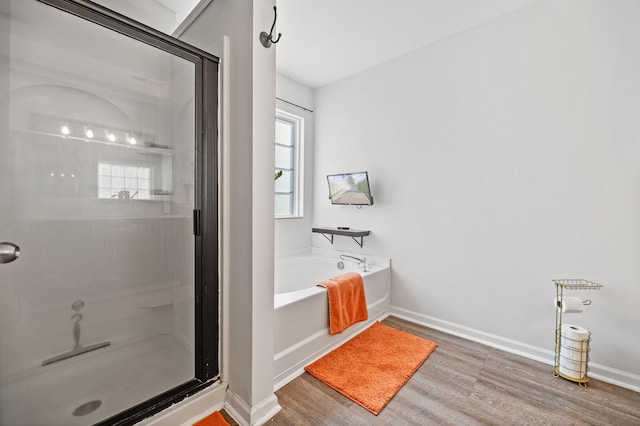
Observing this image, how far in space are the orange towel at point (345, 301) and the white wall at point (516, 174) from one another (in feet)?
2.12

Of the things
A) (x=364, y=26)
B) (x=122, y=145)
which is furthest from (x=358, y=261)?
(x=122, y=145)

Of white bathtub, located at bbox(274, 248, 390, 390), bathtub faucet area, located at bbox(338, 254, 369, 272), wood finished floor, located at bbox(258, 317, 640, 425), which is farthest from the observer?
bathtub faucet area, located at bbox(338, 254, 369, 272)

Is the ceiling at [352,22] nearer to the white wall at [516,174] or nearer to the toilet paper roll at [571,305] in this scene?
the white wall at [516,174]

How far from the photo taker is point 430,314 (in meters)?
2.61

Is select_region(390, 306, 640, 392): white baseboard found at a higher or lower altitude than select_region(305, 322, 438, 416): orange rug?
higher

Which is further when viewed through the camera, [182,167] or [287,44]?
[287,44]

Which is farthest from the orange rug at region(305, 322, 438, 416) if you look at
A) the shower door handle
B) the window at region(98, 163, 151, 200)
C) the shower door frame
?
the shower door handle

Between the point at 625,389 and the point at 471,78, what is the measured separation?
2.44 meters

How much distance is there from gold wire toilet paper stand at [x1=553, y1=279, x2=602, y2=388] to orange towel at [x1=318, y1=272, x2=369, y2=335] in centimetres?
134

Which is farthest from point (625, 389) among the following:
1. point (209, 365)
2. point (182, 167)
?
point (182, 167)

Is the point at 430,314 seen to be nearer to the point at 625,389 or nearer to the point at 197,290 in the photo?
the point at 625,389

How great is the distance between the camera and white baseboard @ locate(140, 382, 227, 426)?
1.34 m

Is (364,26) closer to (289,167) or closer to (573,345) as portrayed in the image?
(289,167)

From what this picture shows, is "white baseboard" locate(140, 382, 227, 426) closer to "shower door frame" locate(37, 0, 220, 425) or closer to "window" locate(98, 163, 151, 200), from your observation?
"shower door frame" locate(37, 0, 220, 425)
